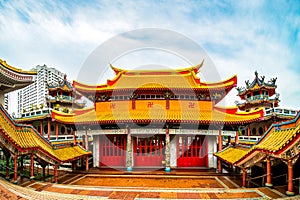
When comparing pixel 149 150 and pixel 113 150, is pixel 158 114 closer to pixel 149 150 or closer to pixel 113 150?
pixel 149 150

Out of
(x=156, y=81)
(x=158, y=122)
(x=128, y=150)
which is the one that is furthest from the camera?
(x=156, y=81)

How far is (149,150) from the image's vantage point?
14695 mm

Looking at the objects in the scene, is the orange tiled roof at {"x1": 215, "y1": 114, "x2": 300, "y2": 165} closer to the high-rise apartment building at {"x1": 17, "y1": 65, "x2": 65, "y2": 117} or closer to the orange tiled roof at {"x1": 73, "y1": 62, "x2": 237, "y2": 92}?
the orange tiled roof at {"x1": 73, "y1": 62, "x2": 237, "y2": 92}

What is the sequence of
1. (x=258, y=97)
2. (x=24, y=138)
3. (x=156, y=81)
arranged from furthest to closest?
1. (x=258, y=97)
2. (x=156, y=81)
3. (x=24, y=138)

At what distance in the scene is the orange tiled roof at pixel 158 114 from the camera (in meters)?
13.6

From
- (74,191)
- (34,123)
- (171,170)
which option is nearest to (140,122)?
(171,170)

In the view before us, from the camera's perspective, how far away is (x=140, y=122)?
44.5 ft

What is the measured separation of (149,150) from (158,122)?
2616mm

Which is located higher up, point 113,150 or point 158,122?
point 158,122

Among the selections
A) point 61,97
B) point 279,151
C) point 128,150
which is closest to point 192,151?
point 128,150

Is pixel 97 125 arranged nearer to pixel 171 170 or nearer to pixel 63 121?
pixel 63 121

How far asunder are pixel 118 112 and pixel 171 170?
5957 mm

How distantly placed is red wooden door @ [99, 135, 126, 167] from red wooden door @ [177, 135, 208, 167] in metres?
4.32

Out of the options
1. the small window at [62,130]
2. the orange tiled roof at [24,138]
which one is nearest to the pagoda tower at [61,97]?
the small window at [62,130]
